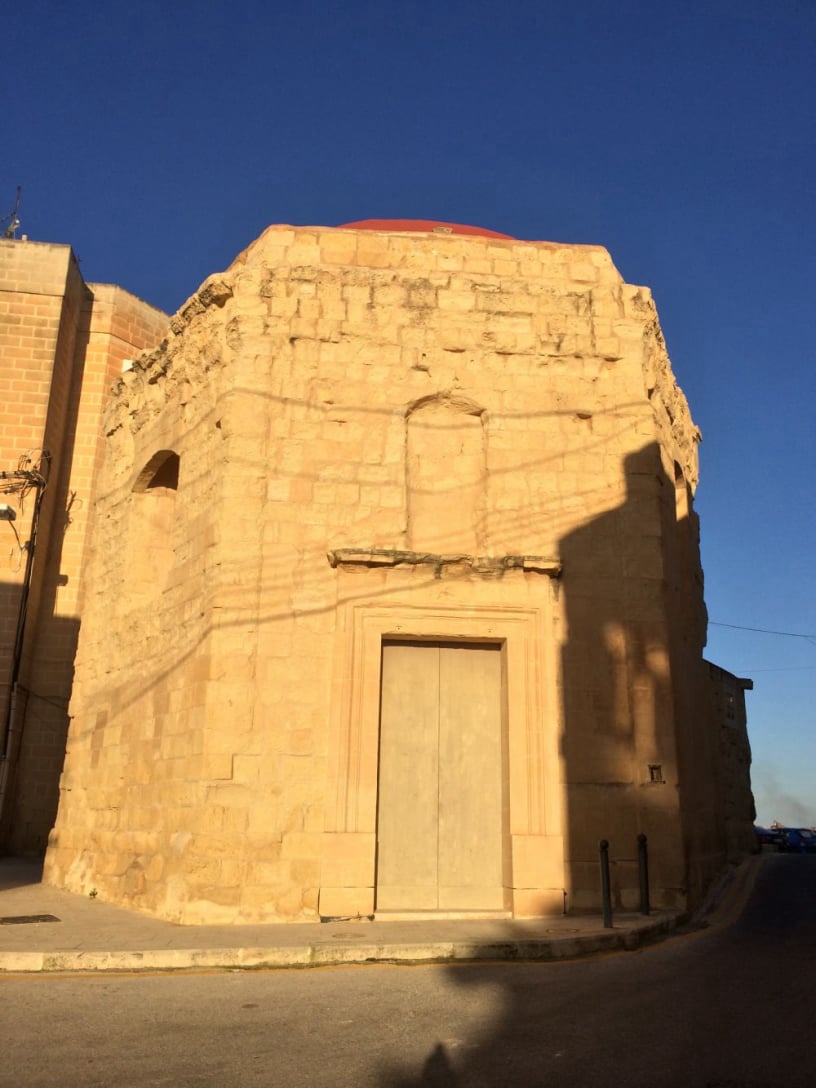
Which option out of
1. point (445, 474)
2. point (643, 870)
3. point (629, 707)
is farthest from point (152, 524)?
point (643, 870)

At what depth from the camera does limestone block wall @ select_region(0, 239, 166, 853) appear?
1554cm

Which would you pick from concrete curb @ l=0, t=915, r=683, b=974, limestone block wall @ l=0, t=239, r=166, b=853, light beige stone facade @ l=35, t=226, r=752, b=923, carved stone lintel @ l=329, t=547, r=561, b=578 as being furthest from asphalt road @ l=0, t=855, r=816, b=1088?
limestone block wall @ l=0, t=239, r=166, b=853

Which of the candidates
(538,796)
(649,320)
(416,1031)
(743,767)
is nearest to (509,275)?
(649,320)

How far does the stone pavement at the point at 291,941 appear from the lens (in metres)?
6.11

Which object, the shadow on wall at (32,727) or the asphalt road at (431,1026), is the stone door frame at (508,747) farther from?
the shadow on wall at (32,727)

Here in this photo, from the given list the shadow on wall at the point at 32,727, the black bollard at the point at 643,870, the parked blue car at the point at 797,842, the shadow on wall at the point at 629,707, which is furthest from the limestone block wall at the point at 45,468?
the parked blue car at the point at 797,842

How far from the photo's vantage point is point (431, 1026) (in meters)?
4.63

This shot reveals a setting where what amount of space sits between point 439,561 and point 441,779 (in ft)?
6.63

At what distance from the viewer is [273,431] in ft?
29.9

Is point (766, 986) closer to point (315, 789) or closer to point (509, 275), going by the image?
point (315, 789)

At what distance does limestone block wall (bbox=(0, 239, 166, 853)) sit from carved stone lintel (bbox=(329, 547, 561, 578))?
9.06m

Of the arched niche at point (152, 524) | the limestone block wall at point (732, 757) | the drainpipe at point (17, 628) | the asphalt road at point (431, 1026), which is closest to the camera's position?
the asphalt road at point (431, 1026)

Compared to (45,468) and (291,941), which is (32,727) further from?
(291,941)

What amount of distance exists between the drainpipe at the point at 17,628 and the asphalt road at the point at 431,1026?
10.2 meters
